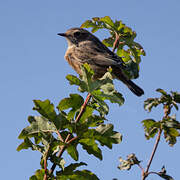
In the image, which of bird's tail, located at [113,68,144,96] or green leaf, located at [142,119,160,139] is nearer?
green leaf, located at [142,119,160,139]

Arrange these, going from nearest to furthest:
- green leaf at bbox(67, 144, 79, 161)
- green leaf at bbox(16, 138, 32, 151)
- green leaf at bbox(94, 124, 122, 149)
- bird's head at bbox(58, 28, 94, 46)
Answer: green leaf at bbox(94, 124, 122, 149) → green leaf at bbox(67, 144, 79, 161) → green leaf at bbox(16, 138, 32, 151) → bird's head at bbox(58, 28, 94, 46)

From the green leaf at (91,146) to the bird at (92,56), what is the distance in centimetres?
356

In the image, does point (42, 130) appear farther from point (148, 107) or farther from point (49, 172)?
point (148, 107)

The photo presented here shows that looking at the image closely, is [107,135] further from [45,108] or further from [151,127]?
[45,108]

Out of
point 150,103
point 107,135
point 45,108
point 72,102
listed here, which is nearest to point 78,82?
point 72,102

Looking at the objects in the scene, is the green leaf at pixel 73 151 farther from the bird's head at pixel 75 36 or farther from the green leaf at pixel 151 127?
the bird's head at pixel 75 36

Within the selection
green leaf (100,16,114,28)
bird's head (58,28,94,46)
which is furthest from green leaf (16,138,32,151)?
bird's head (58,28,94,46)

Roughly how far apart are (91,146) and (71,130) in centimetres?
27

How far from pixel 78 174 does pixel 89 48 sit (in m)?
5.25

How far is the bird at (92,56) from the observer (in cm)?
741

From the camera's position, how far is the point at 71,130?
130 inches

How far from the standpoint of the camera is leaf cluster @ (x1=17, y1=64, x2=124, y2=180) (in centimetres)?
319

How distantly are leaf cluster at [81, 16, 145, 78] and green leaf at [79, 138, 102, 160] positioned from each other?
2.34m

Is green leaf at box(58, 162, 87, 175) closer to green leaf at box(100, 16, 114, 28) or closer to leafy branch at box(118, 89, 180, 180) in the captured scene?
leafy branch at box(118, 89, 180, 180)
